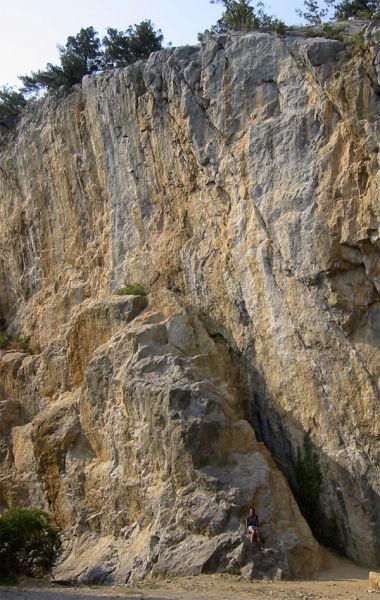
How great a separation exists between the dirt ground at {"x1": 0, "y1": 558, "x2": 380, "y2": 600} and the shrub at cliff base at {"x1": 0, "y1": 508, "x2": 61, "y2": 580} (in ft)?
4.88

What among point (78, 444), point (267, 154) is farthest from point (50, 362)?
point (267, 154)

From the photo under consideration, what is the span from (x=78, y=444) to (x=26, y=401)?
5.10 m

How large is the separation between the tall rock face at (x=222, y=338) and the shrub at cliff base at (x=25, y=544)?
30.2 inches

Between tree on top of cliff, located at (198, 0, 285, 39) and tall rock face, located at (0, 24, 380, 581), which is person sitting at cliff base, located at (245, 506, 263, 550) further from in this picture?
tree on top of cliff, located at (198, 0, 285, 39)

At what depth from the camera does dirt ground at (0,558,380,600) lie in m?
15.2

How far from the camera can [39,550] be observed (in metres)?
19.2

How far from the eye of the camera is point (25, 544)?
19109 millimetres

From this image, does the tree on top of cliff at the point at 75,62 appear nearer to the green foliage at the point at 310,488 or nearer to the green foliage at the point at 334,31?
the green foliage at the point at 334,31

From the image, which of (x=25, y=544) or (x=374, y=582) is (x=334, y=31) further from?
(x=25, y=544)

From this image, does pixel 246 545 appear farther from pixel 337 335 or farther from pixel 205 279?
pixel 205 279

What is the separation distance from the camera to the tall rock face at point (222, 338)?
1848 centimetres

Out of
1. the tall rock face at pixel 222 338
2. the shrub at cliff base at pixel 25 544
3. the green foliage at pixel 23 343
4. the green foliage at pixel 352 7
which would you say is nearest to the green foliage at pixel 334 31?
the tall rock face at pixel 222 338

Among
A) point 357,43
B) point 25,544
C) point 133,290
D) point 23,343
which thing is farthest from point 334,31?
point 23,343

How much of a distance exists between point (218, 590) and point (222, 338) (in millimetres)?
7978
